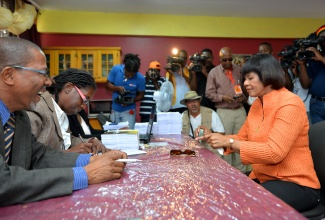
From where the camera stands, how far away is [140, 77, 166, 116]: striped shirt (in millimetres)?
4367

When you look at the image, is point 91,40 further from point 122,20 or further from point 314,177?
point 314,177

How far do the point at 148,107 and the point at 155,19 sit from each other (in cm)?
271

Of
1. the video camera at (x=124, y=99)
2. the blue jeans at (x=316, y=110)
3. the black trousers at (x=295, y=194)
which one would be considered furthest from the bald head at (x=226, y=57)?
Result: the black trousers at (x=295, y=194)

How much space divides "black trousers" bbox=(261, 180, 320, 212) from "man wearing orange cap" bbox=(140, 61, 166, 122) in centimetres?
280

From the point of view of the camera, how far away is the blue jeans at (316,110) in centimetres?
351

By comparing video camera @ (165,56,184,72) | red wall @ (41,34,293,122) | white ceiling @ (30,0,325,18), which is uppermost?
white ceiling @ (30,0,325,18)

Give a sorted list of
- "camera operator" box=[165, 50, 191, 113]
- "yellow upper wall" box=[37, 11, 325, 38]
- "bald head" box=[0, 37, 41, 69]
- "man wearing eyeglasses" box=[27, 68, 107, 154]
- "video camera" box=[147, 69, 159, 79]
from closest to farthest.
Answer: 1. "bald head" box=[0, 37, 41, 69]
2. "man wearing eyeglasses" box=[27, 68, 107, 154]
3. "camera operator" box=[165, 50, 191, 113]
4. "video camera" box=[147, 69, 159, 79]
5. "yellow upper wall" box=[37, 11, 325, 38]

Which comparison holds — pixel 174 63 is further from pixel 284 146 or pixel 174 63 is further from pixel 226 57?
pixel 284 146

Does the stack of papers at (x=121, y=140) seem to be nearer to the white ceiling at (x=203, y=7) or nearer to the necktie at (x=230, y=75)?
the necktie at (x=230, y=75)

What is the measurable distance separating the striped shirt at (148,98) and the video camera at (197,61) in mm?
500

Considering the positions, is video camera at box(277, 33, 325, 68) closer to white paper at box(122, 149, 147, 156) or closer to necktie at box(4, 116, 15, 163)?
white paper at box(122, 149, 147, 156)

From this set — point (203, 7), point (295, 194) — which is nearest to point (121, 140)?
point (295, 194)

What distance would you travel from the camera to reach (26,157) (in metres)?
1.34

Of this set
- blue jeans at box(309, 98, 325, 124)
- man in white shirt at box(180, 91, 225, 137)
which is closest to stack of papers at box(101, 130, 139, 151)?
man in white shirt at box(180, 91, 225, 137)
